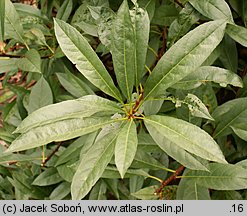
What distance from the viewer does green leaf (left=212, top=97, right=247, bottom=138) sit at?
4.00ft

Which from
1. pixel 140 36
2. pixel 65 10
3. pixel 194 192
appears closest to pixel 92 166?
pixel 140 36

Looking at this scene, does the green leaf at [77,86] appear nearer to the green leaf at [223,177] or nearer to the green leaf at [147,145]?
the green leaf at [147,145]

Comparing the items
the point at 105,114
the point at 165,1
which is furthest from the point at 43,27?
the point at 105,114

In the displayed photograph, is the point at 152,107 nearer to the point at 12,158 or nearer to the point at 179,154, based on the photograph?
the point at 179,154

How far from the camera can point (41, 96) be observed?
57.7 inches

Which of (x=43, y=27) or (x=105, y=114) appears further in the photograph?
(x=43, y=27)

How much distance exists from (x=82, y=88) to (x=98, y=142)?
0.47 m

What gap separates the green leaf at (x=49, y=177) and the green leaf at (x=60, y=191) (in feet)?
0.11

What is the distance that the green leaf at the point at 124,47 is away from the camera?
92 centimetres

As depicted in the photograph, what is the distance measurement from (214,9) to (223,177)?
1.49 feet

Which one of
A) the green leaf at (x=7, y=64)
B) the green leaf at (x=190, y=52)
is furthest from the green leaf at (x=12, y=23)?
the green leaf at (x=190, y=52)

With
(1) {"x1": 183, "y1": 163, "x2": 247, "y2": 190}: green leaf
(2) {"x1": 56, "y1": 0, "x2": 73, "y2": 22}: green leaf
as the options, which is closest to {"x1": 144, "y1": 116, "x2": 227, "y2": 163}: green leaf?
(1) {"x1": 183, "y1": 163, "x2": 247, "y2": 190}: green leaf

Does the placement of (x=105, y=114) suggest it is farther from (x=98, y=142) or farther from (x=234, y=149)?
(x=234, y=149)
